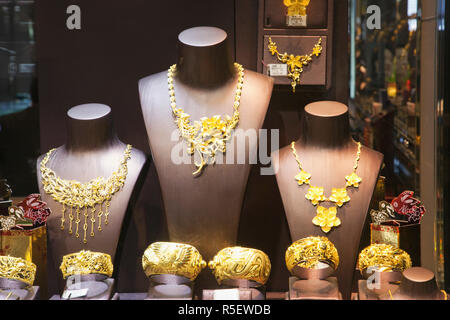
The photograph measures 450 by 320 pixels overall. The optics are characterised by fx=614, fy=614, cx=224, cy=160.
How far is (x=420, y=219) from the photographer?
5.88 feet

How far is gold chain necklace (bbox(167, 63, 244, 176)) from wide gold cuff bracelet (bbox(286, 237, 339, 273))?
1.17ft

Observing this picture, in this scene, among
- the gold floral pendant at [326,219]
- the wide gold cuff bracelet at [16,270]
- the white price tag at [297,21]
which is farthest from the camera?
the white price tag at [297,21]

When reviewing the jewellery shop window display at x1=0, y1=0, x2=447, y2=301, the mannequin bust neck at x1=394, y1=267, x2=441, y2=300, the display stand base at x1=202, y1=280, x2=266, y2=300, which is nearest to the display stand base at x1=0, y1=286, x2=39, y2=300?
the jewellery shop window display at x1=0, y1=0, x2=447, y2=301

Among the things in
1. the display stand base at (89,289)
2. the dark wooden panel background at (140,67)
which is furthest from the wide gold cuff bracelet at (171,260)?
the dark wooden panel background at (140,67)

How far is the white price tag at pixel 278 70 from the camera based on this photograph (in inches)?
74.6

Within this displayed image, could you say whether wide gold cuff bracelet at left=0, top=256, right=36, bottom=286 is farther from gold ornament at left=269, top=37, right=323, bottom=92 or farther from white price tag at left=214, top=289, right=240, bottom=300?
gold ornament at left=269, top=37, right=323, bottom=92

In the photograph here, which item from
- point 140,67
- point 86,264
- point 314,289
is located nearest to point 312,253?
point 314,289

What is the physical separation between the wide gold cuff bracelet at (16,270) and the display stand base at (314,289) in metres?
0.66

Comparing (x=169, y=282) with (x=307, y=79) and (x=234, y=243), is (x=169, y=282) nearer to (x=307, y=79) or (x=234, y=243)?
(x=234, y=243)

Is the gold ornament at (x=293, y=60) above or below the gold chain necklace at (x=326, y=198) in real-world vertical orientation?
above

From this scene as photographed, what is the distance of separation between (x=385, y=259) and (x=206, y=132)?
1.94 ft

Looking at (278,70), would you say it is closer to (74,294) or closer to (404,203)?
(404,203)

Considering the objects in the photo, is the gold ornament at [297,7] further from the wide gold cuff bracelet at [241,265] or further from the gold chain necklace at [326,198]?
the wide gold cuff bracelet at [241,265]
